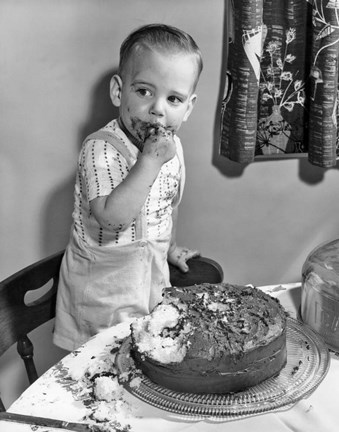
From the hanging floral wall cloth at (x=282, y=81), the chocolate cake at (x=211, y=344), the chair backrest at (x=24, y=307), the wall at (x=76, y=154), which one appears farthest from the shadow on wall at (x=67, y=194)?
the chocolate cake at (x=211, y=344)

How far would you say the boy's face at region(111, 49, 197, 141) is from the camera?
1.25m

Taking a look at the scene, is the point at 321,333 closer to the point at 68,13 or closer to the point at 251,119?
the point at 251,119

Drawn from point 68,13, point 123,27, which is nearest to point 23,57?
point 68,13

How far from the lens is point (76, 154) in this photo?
1.59 m

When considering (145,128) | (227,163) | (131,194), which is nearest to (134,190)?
(131,194)

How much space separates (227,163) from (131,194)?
2.02ft

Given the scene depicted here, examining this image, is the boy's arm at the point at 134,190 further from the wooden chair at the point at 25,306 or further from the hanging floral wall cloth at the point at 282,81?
the hanging floral wall cloth at the point at 282,81

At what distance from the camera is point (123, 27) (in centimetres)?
150

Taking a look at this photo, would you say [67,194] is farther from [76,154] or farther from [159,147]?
[159,147]

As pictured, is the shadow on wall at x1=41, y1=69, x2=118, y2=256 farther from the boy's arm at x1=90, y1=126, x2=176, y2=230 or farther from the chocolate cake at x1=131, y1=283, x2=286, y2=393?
the chocolate cake at x1=131, y1=283, x2=286, y2=393

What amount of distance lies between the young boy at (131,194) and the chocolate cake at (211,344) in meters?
0.33

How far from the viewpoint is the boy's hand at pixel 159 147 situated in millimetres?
1206

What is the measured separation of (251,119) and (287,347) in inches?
29.8

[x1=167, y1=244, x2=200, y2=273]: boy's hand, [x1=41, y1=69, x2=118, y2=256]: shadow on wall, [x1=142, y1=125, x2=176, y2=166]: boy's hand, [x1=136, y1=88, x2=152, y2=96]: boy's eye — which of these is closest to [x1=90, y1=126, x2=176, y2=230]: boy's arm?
[x1=142, y1=125, x2=176, y2=166]: boy's hand
